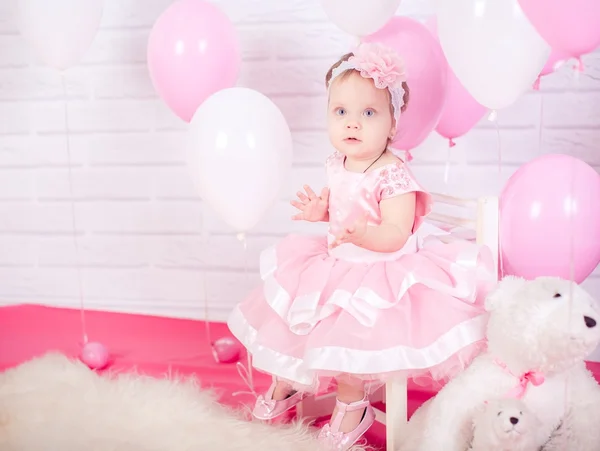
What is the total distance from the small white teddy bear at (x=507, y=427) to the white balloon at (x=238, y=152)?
2.21 feet

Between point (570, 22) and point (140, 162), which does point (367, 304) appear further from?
point (140, 162)

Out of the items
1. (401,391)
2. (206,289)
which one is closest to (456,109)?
(401,391)

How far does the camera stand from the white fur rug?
134 cm

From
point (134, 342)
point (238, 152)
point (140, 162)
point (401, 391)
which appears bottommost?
point (134, 342)

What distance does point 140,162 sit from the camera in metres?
2.24

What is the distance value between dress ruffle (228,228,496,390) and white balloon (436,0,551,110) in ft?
1.06

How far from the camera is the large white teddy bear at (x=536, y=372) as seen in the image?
1224 millimetres

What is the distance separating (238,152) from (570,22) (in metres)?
0.71

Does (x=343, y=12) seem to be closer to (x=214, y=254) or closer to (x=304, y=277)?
(x=304, y=277)

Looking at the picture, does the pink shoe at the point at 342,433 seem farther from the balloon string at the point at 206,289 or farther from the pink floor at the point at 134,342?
the balloon string at the point at 206,289

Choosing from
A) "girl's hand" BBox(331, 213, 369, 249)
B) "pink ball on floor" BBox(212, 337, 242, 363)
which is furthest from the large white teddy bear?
"pink ball on floor" BBox(212, 337, 242, 363)

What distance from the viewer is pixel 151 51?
5.82ft

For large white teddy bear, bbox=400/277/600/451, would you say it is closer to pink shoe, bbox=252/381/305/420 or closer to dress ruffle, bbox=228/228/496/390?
dress ruffle, bbox=228/228/496/390

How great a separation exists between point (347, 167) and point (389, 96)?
6.8 inches
